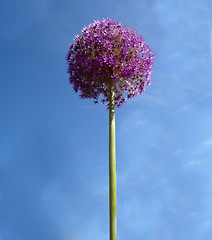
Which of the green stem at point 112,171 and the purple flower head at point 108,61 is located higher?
the purple flower head at point 108,61

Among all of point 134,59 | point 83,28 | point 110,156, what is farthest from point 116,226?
point 83,28

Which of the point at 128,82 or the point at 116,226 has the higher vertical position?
the point at 128,82

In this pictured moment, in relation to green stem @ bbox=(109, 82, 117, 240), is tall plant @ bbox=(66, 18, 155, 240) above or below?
above

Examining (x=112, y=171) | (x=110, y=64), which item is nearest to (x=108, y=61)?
(x=110, y=64)

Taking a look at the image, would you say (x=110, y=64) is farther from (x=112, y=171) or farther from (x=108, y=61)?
(x=112, y=171)

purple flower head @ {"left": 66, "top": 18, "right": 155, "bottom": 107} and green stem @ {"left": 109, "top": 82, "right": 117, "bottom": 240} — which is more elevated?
purple flower head @ {"left": 66, "top": 18, "right": 155, "bottom": 107}

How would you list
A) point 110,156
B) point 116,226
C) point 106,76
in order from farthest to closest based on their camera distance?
point 106,76 < point 110,156 < point 116,226

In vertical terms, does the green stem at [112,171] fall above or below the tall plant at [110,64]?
below

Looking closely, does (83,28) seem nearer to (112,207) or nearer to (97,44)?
(97,44)
